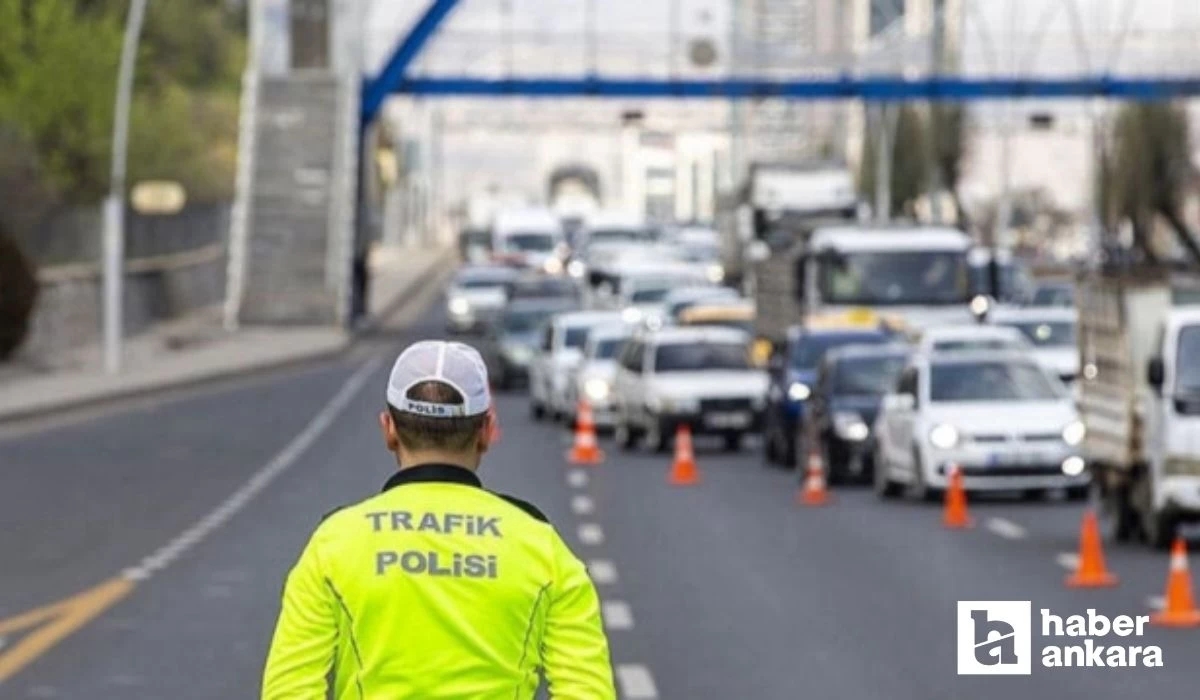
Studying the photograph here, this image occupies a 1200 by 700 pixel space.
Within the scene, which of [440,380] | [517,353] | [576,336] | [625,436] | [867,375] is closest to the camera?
[440,380]

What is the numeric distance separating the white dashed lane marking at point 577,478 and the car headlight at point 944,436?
4193 mm

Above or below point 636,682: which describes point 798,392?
below

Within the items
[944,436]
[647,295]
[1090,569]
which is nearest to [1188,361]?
[1090,569]

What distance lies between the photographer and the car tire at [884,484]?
33.2m

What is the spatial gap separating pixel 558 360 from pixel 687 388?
7.28m

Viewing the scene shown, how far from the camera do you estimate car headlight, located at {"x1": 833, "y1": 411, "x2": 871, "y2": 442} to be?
115 feet

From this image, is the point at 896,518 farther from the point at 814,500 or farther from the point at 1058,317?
the point at 1058,317

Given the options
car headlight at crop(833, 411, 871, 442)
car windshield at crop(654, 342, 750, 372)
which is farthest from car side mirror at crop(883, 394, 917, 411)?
car windshield at crop(654, 342, 750, 372)

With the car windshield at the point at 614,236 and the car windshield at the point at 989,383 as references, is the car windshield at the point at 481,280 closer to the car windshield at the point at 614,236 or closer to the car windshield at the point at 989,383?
the car windshield at the point at 614,236

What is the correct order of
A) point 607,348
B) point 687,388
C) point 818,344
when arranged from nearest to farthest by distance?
point 818,344, point 687,388, point 607,348

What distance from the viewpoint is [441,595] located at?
6141 mm

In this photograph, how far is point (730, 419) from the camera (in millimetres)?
42531

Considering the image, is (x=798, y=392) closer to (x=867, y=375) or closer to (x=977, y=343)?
(x=867, y=375)

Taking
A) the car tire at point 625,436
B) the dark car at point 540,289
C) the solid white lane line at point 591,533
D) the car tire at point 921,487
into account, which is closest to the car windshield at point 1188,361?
the solid white lane line at point 591,533
